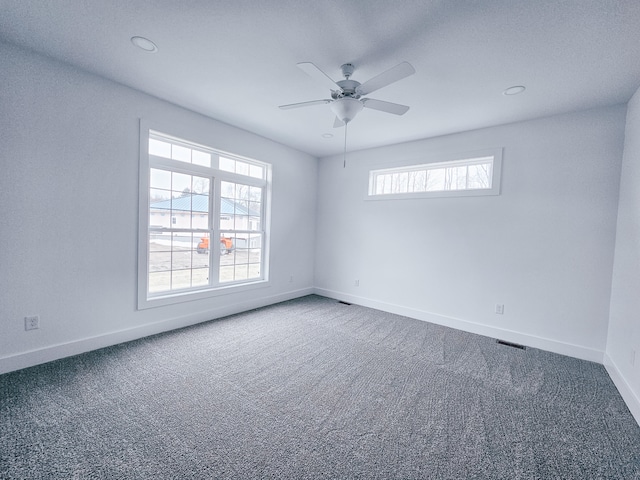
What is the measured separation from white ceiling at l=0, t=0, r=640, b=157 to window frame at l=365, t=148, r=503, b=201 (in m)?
0.59

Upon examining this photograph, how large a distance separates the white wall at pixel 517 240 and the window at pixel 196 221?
6.06ft

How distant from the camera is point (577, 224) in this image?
2908 mm

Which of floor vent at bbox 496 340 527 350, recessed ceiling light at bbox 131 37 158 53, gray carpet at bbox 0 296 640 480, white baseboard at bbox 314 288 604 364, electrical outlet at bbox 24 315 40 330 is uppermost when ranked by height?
recessed ceiling light at bbox 131 37 158 53

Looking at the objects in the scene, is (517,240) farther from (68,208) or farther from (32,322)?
(32,322)

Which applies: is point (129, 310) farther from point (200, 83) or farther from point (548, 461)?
point (548, 461)

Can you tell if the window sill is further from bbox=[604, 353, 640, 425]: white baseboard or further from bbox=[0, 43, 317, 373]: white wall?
bbox=[604, 353, 640, 425]: white baseboard

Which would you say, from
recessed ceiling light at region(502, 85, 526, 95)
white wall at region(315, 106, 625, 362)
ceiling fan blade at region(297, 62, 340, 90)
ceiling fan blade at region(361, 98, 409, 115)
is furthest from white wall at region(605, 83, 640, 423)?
ceiling fan blade at region(297, 62, 340, 90)

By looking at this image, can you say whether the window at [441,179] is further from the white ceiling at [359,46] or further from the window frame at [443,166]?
the white ceiling at [359,46]

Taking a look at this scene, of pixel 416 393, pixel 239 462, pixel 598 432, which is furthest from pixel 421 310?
pixel 239 462

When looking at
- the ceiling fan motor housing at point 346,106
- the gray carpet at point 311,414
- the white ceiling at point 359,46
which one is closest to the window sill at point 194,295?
the gray carpet at point 311,414

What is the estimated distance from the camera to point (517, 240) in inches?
128

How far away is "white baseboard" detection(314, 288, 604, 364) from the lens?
113 inches

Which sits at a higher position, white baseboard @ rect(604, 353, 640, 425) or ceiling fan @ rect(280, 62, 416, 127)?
ceiling fan @ rect(280, 62, 416, 127)

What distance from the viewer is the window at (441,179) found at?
11.4ft
